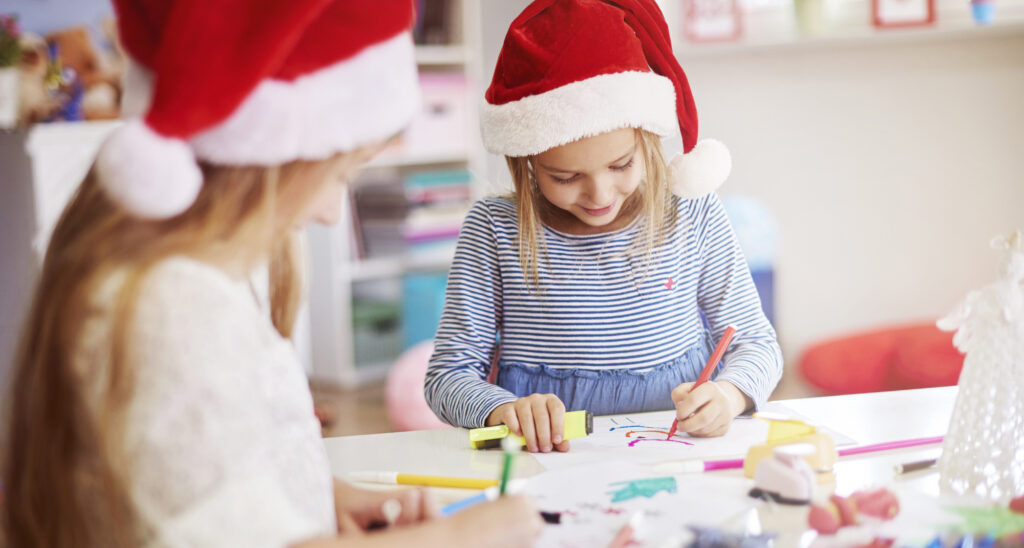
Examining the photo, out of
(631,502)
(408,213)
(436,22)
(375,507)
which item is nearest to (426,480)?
(375,507)

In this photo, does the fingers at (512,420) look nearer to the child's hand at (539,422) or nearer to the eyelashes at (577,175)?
the child's hand at (539,422)

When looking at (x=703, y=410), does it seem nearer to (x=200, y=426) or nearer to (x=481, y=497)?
(x=481, y=497)

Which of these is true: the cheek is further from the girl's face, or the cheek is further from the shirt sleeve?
the girl's face

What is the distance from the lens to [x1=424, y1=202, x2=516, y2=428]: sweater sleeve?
43.1 inches

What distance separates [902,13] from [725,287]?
4.68 feet

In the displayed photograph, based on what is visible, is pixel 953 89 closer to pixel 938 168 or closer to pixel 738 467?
pixel 938 168

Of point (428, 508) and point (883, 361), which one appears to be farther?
point (883, 361)

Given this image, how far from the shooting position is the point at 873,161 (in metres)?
2.47

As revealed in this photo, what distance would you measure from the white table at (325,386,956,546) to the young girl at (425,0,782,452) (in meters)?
0.07

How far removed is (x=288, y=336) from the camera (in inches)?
32.7

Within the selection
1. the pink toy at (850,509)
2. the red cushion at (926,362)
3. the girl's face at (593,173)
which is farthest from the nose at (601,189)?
the red cushion at (926,362)

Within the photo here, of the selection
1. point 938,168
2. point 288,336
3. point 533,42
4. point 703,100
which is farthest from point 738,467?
point 703,100

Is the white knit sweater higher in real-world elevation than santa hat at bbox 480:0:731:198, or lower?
lower

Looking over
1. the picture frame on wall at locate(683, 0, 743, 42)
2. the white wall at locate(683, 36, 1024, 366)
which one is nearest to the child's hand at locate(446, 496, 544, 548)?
the white wall at locate(683, 36, 1024, 366)
